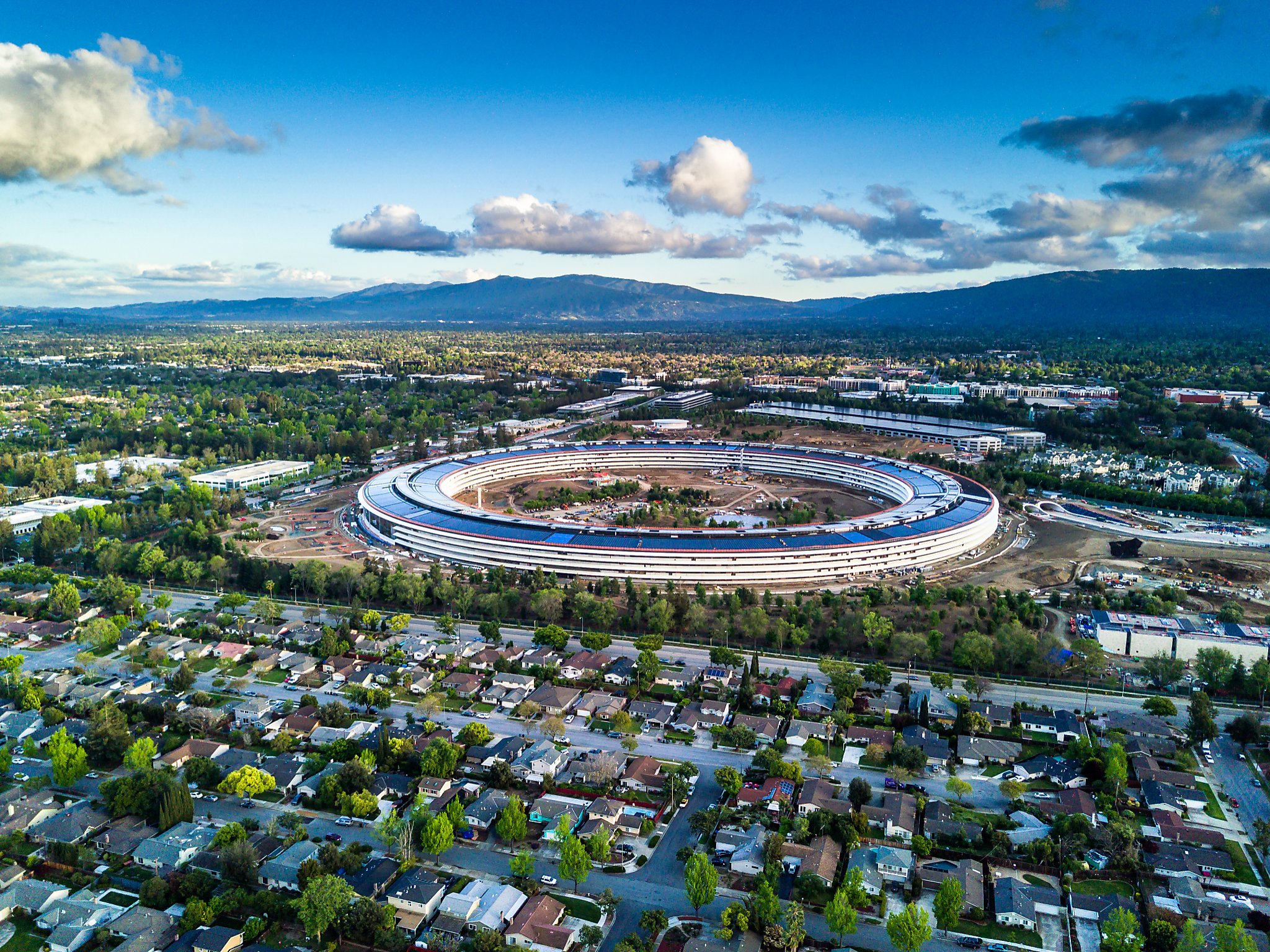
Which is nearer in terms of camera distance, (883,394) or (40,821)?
(40,821)

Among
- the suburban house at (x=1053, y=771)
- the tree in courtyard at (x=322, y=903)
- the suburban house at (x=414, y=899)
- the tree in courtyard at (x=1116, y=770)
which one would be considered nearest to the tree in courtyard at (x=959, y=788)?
the suburban house at (x=1053, y=771)

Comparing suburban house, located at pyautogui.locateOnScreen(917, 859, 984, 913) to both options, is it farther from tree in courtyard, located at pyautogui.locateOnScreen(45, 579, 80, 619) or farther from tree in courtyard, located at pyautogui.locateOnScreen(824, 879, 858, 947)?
tree in courtyard, located at pyautogui.locateOnScreen(45, 579, 80, 619)

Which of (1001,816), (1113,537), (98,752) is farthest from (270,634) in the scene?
(1113,537)

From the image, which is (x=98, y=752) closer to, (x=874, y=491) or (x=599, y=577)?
(x=599, y=577)

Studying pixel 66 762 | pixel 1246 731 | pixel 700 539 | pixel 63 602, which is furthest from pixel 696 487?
pixel 66 762

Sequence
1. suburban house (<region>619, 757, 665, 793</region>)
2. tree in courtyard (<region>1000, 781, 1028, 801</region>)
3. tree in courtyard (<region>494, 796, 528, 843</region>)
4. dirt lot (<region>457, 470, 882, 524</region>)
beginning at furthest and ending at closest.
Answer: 1. dirt lot (<region>457, 470, 882, 524</region>)
2. suburban house (<region>619, 757, 665, 793</region>)
3. tree in courtyard (<region>1000, 781, 1028, 801</region>)
4. tree in courtyard (<region>494, 796, 528, 843</region>)

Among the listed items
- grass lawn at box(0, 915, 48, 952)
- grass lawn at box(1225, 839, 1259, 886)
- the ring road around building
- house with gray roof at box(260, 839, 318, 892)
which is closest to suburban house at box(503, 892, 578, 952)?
house with gray roof at box(260, 839, 318, 892)

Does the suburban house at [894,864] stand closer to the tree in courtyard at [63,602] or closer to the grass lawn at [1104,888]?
the grass lawn at [1104,888]
